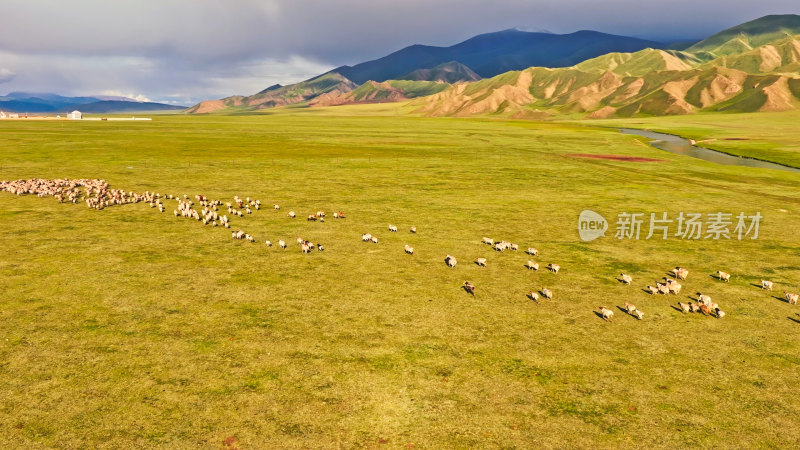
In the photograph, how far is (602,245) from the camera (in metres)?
18.5

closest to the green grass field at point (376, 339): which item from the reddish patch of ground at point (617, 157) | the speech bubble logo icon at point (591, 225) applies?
the speech bubble logo icon at point (591, 225)

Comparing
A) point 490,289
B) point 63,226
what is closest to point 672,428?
point 490,289

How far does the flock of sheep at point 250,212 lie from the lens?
12227 millimetres

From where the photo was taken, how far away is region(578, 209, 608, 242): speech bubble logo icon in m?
19.9

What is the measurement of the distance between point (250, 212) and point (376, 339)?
1496 centimetres

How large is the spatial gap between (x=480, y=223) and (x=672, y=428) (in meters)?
14.7

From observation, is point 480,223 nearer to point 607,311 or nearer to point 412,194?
point 412,194

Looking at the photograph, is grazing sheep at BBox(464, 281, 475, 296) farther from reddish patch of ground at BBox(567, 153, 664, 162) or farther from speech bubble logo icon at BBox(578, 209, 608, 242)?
reddish patch of ground at BBox(567, 153, 664, 162)

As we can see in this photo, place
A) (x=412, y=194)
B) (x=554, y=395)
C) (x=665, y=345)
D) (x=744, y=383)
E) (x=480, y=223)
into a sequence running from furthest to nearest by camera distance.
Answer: (x=412, y=194) → (x=480, y=223) → (x=665, y=345) → (x=744, y=383) → (x=554, y=395)

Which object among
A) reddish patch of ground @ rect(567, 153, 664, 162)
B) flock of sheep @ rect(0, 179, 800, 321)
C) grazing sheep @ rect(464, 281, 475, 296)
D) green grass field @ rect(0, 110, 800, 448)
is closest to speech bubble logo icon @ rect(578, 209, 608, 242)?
green grass field @ rect(0, 110, 800, 448)

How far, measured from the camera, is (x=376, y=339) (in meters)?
10.1

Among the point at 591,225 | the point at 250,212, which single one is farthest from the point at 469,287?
the point at 250,212

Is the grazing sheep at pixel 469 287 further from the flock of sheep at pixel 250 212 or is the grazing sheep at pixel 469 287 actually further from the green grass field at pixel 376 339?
the green grass field at pixel 376 339

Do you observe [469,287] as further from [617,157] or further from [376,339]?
[617,157]
